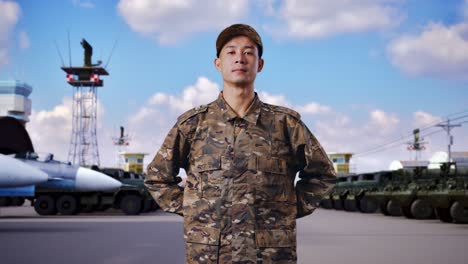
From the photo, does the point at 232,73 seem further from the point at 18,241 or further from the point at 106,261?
the point at 18,241

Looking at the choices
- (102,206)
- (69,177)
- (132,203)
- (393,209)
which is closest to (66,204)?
Answer: (102,206)

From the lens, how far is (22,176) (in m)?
12.8

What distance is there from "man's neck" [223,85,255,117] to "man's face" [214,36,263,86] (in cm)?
3

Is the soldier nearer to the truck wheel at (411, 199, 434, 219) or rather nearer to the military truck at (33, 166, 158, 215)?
the truck wheel at (411, 199, 434, 219)

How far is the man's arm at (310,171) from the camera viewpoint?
302 cm

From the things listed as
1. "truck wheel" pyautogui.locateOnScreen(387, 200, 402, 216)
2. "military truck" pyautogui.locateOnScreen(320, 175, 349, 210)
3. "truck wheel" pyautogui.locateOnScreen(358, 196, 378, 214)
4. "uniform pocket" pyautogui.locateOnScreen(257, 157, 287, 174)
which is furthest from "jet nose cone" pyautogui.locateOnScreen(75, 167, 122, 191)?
"uniform pocket" pyautogui.locateOnScreen(257, 157, 287, 174)

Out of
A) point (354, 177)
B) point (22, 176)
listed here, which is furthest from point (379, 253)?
point (354, 177)

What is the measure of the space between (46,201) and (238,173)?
835 inches

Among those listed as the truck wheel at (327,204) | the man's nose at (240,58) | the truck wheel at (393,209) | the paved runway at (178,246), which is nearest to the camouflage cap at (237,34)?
the man's nose at (240,58)

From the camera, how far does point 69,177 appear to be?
762 inches

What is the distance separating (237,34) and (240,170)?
69 centimetres

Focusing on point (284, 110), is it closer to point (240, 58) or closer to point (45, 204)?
point (240, 58)

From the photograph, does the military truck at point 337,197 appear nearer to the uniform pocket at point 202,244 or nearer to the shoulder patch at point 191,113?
the shoulder patch at point 191,113

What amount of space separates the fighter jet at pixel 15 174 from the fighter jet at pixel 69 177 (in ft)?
19.8
